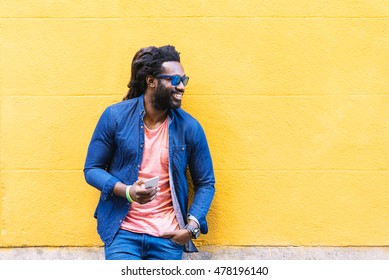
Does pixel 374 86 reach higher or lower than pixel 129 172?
higher

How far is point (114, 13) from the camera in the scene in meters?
4.62

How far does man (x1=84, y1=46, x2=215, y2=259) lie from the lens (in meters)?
4.02

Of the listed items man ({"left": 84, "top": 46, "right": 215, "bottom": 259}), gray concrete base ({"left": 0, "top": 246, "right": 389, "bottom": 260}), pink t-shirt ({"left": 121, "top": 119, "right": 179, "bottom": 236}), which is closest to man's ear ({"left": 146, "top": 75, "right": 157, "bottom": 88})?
man ({"left": 84, "top": 46, "right": 215, "bottom": 259})

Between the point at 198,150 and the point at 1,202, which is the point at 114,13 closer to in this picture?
the point at 198,150

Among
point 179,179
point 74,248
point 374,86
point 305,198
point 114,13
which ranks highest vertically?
point 114,13

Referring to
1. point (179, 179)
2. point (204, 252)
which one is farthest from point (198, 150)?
point (204, 252)

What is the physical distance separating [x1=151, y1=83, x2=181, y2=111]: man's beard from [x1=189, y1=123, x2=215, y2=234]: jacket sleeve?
0.28m

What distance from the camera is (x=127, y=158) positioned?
4102 mm

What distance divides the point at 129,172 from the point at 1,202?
1.18m

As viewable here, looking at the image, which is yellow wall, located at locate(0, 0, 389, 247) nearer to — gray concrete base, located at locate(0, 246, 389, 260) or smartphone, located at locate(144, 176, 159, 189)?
gray concrete base, located at locate(0, 246, 389, 260)

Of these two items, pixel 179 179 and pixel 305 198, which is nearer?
pixel 179 179

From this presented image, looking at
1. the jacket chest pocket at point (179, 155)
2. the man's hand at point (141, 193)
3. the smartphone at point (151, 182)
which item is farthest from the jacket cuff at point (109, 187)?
the jacket chest pocket at point (179, 155)

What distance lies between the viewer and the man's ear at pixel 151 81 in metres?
4.10

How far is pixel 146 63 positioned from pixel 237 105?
84cm
